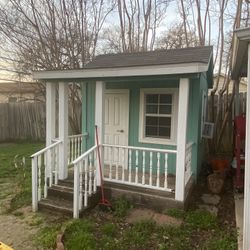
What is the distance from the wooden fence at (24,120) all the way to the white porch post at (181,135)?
9.77 metres

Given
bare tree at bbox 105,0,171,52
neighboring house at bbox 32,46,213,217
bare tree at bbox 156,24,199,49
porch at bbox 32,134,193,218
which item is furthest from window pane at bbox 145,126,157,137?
bare tree at bbox 156,24,199,49

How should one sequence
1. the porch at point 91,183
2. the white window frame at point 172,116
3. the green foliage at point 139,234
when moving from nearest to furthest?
the green foliage at point 139,234 → the porch at point 91,183 → the white window frame at point 172,116

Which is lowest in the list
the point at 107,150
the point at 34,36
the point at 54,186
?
the point at 54,186

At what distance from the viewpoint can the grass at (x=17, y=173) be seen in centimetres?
557

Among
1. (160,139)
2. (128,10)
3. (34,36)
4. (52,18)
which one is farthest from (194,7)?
(160,139)

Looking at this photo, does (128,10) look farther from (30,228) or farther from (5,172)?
(30,228)

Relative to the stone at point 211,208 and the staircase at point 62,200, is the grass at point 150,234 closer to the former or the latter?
the stone at point 211,208

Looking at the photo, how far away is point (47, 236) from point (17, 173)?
398 cm

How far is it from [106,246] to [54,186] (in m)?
2.09

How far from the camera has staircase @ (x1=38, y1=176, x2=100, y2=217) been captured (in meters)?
4.83

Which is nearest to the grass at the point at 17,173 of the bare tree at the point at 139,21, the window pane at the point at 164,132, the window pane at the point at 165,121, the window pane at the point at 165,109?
the window pane at the point at 164,132

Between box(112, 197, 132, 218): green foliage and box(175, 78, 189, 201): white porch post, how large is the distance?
0.92 m

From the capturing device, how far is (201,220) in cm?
443

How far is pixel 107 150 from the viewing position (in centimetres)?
671
